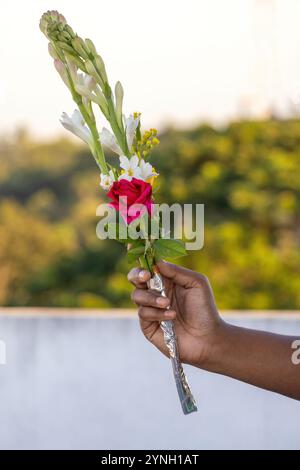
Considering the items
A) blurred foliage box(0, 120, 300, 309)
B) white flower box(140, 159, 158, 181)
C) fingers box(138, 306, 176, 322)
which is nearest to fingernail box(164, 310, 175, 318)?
fingers box(138, 306, 176, 322)

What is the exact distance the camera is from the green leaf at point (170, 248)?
4.53ft

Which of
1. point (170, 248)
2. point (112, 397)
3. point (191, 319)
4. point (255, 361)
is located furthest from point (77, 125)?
point (112, 397)

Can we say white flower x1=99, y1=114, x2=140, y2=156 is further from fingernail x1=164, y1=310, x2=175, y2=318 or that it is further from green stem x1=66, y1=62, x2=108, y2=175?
fingernail x1=164, y1=310, x2=175, y2=318

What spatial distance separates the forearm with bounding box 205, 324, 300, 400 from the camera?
158 cm

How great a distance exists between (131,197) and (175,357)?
0.31m

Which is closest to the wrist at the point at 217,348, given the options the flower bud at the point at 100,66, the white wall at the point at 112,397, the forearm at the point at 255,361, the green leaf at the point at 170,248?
the forearm at the point at 255,361

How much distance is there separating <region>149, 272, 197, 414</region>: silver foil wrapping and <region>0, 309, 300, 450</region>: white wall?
7.43 ft

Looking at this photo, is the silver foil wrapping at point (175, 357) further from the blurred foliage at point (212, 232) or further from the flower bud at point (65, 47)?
the blurred foliage at point (212, 232)

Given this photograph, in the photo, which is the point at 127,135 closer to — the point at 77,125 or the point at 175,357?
the point at 77,125

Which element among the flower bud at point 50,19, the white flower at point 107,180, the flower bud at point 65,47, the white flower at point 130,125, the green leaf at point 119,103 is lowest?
the white flower at point 107,180

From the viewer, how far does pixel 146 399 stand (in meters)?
3.84

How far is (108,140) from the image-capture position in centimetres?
140

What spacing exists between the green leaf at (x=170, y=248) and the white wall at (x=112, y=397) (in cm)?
239

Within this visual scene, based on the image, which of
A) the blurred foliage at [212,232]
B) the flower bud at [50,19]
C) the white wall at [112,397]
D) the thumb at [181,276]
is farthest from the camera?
the blurred foliage at [212,232]
